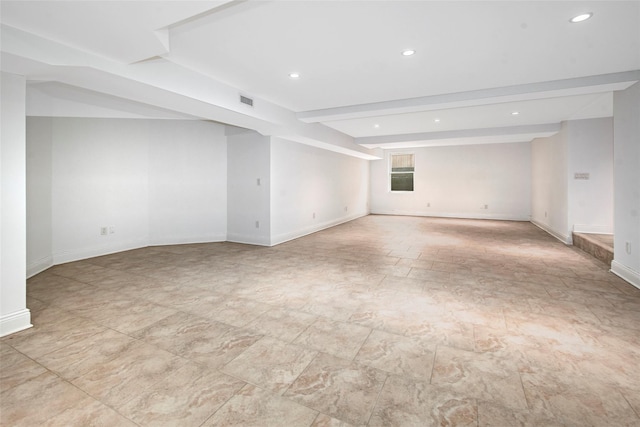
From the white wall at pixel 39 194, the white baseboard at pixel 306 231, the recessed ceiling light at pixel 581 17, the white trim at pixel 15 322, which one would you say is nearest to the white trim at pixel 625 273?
the recessed ceiling light at pixel 581 17

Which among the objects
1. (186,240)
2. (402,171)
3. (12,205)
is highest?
(402,171)

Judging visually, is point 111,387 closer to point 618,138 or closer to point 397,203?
point 618,138

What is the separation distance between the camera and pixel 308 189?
7523 mm

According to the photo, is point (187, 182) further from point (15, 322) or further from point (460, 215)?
point (460, 215)

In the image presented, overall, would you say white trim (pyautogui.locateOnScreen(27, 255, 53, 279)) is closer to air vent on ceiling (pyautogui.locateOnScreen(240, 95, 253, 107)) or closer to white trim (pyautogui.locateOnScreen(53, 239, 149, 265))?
white trim (pyautogui.locateOnScreen(53, 239, 149, 265))

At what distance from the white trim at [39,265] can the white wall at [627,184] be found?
7649mm

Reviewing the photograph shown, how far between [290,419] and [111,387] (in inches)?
45.0

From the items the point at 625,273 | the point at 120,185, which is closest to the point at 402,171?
the point at 625,273

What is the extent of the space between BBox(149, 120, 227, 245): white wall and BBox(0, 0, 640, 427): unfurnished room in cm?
4

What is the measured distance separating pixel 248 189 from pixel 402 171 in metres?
7.12

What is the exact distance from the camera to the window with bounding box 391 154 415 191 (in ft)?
38.0

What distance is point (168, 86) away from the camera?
336cm

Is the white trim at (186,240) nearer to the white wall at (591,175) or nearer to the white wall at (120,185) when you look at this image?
the white wall at (120,185)

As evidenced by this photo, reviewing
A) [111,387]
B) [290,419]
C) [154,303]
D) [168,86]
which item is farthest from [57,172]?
[290,419]
